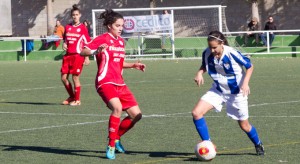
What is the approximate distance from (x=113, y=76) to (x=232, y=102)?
1489mm

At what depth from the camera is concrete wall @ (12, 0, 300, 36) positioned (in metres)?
47.2

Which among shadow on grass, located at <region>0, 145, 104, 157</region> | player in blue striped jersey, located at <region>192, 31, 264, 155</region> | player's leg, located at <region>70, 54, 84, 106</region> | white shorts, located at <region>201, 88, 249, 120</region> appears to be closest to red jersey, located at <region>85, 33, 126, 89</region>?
shadow on grass, located at <region>0, 145, 104, 157</region>

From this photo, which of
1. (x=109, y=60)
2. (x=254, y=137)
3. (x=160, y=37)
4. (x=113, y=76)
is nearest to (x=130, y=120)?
(x=113, y=76)

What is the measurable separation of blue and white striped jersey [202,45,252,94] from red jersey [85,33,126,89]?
1155 millimetres

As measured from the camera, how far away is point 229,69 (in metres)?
10.8

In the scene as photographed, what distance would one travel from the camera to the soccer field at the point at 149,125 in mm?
11062

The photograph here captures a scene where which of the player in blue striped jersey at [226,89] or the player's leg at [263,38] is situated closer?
the player in blue striped jersey at [226,89]

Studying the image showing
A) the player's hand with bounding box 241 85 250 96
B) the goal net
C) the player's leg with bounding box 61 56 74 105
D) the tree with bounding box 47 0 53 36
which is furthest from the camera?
the tree with bounding box 47 0 53 36

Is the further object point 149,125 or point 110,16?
point 149,125

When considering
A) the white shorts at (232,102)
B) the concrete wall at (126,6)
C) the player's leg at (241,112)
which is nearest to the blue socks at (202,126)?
the white shorts at (232,102)

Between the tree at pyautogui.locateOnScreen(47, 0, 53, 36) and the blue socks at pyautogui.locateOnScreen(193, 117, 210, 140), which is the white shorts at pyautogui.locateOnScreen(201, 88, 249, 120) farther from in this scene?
the tree at pyautogui.locateOnScreen(47, 0, 53, 36)

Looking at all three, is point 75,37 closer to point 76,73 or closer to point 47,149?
point 76,73

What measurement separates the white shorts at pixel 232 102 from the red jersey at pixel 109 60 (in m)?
1.15

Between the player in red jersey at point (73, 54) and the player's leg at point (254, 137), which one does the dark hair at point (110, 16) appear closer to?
the player's leg at point (254, 137)
